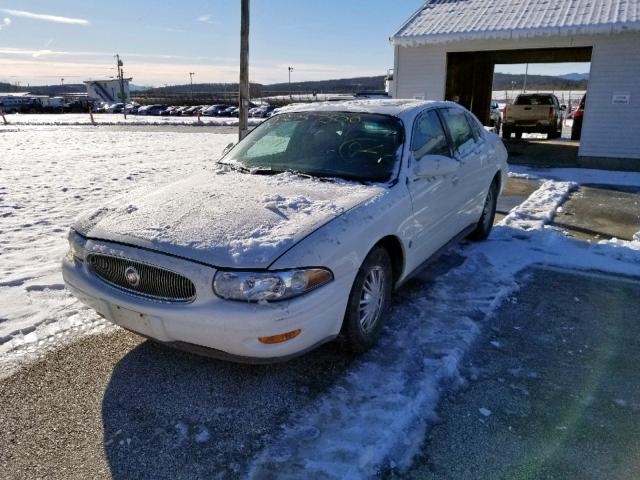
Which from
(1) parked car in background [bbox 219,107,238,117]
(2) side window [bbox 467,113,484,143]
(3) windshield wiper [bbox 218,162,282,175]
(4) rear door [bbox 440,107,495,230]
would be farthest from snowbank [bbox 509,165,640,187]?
(1) parked car in background [bbox 219,107,238,117]

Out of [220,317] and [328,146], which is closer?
[220,317]

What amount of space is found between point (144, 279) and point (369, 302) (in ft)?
4.49

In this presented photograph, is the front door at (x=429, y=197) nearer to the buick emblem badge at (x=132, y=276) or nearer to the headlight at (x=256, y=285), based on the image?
the headlight at (x=256, y=285)

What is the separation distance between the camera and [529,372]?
3041mm

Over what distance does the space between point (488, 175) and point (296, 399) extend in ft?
11.7

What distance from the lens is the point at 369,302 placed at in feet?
10.3

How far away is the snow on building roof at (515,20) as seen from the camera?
437 inches

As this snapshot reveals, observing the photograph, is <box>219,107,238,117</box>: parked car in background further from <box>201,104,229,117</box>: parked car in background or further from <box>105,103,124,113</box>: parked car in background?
<box>105,103,124,113</box>: parked car in background

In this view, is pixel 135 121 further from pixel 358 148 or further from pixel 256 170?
pixel 358 148

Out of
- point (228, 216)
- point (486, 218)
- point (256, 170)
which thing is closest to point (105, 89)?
point (486, 218)

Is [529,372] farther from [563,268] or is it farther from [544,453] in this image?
[563,268]

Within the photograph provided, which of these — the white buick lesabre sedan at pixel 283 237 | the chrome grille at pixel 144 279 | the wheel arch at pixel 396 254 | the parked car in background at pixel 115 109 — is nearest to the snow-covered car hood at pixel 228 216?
the white buick lesabre sedan at pixel 283 237

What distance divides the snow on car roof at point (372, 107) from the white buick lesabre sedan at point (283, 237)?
3cm

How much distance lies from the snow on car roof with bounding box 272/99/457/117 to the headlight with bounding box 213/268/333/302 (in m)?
2.02
